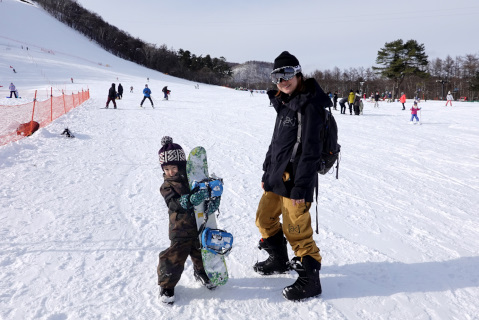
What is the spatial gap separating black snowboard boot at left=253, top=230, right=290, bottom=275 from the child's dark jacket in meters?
0.76

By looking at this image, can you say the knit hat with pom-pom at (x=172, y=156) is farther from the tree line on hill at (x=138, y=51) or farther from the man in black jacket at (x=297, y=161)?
the tree line on hill at (x=138, y=51)

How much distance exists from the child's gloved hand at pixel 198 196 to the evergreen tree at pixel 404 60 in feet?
182

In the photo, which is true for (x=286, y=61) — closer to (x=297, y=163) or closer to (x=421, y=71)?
(x=297, y=163)

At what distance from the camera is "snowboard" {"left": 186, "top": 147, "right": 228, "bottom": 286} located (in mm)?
2527

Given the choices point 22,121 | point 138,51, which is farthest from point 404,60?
point 138,51

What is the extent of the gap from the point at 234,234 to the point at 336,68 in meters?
115

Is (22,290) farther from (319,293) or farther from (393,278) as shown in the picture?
(393,278)

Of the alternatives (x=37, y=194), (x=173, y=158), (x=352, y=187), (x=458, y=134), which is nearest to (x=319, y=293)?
(x=173, y=158)

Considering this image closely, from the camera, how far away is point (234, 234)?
3795mm

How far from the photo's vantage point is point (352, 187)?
18.9 ft

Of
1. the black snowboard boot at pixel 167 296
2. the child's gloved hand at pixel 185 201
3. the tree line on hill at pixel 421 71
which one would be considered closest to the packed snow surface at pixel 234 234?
the black snowboard boot at pixel 167 296

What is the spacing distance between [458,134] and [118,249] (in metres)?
13.1

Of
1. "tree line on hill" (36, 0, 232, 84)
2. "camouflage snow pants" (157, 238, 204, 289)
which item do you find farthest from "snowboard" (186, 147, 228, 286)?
"tree line on hill" (36, 0, 232, 84)

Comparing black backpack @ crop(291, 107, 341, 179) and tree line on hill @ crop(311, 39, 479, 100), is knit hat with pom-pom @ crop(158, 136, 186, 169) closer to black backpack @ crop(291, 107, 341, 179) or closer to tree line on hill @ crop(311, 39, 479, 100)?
black backpack @ crop(291, 107, 341, 179)
